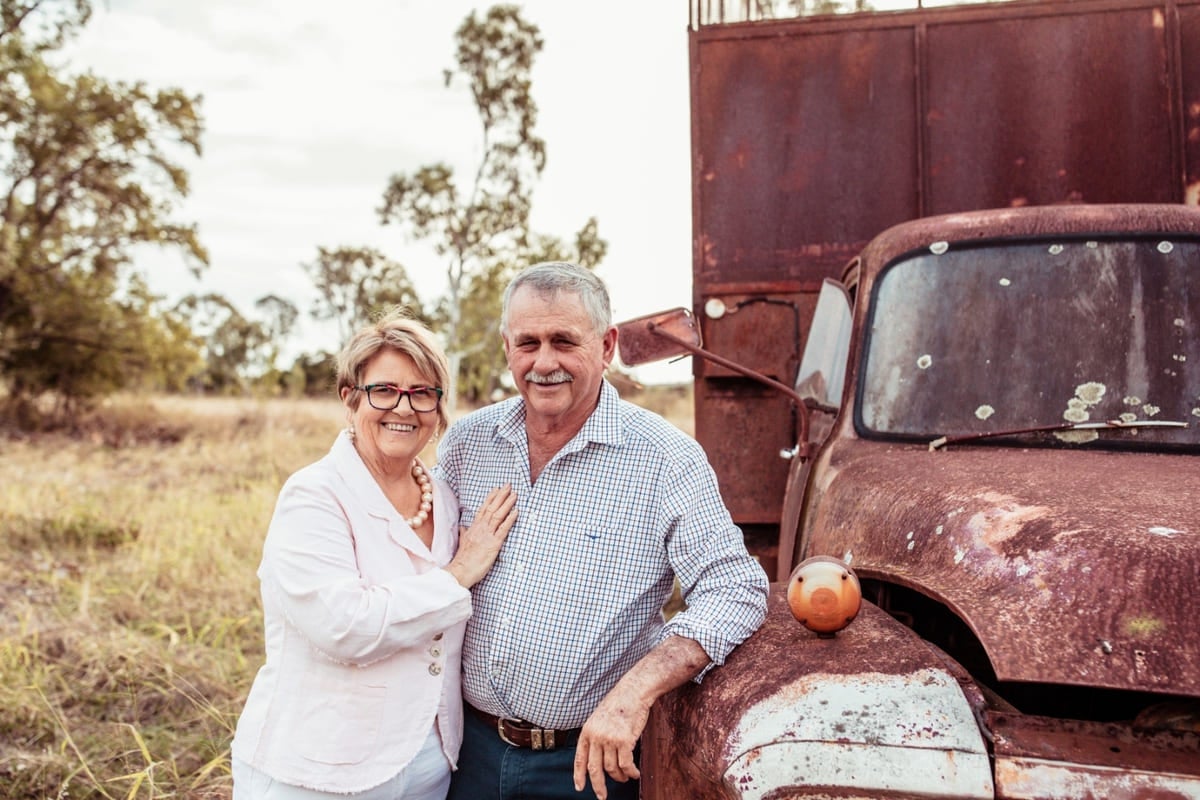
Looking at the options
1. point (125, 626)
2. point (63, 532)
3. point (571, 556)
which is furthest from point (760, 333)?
point (63, 532)

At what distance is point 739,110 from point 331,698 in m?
3.47

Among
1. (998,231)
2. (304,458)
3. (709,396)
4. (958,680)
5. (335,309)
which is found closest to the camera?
(958,680)

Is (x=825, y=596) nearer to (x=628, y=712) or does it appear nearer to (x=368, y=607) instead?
(x=628, y=712)

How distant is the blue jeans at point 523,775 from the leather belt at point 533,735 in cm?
1

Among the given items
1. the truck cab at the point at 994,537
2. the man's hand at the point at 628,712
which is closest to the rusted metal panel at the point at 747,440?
the truck cab at the point at 994,537

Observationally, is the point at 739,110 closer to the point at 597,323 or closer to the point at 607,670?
the point at 597,323

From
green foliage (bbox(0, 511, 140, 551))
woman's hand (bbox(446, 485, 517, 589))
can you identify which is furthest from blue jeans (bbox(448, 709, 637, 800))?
green foliage (bbox(0, 511, 140, 551))

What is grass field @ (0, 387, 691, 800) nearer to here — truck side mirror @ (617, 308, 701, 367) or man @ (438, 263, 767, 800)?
man @ (438, 263, 767, 800)

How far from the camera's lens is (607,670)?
2.49 m

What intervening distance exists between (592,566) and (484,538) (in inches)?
11.3

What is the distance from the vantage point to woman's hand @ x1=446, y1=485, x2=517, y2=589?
2.48m

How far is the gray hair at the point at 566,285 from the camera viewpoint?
261 cm

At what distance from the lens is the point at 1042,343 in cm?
281

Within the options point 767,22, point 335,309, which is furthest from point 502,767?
point 335,309
